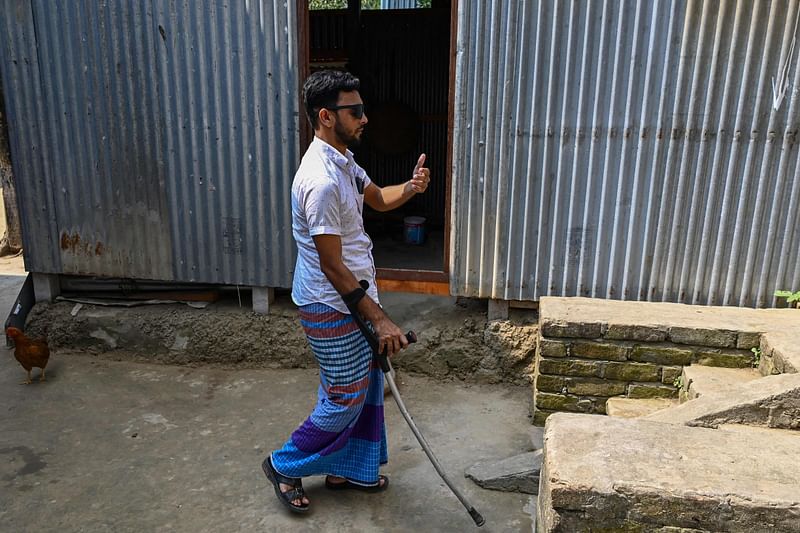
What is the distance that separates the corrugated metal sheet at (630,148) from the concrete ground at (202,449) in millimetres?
1111

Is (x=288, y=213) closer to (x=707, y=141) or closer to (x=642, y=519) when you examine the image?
(x=707, y=141)

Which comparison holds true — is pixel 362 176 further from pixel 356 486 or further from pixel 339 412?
pixel 356 486

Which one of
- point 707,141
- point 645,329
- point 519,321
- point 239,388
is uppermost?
point 707,141

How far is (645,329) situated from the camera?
3539 mm

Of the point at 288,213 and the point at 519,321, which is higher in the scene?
the point at 288,213

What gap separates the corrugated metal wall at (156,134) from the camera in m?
4.32

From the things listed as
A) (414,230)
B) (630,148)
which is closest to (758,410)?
(630,148)

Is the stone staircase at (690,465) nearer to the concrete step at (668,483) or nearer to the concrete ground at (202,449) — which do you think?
the concrete step at (668,483)

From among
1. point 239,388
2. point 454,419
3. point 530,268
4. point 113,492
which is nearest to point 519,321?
point 530,268

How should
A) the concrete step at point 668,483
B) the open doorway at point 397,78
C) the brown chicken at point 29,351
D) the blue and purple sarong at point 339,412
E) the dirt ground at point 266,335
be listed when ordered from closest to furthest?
the concrete step at point 668,483 < the blue and purple sarong at point 339,412 < the brown chicken at point 29,351 < the dirt ground at point 266,335 < the open doorway at point 397,78

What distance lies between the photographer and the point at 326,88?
267 centimetres

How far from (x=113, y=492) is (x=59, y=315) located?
243 centimetres

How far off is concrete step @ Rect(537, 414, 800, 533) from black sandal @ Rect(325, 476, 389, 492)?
3.43 feet

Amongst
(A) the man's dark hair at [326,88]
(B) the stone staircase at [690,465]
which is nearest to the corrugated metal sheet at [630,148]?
(B) the stone staircase at [690,465]
